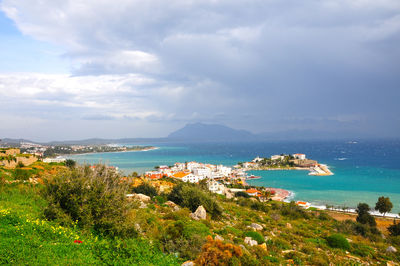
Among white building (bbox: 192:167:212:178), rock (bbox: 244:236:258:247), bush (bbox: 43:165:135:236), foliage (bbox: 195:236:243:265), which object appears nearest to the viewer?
foliage (bbox: 195:236:243:265)

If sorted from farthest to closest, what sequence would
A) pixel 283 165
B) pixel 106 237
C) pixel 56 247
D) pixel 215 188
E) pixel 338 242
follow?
pixel 283 165, pixel 215 188, pixel 338 242, pixel 106 237, pixel 56 247

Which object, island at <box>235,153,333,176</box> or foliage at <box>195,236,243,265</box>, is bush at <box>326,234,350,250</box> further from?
island at <box>235,153,333,176</box>

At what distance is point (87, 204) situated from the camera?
7438 millimetres

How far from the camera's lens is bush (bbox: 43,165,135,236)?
23.9ft

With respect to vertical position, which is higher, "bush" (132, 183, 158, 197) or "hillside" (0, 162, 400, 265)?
"hillside" (0, 162, 400, 265)

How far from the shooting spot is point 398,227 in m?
22.2

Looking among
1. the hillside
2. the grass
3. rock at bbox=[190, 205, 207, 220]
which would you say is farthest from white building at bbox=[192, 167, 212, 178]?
the grass

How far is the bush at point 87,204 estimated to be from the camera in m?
7.27

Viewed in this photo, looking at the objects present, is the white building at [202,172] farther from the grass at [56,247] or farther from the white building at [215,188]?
the grass at [56,247]

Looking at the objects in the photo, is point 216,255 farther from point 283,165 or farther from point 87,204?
point 283,165

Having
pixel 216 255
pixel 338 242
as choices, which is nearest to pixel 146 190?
pixel 338 242

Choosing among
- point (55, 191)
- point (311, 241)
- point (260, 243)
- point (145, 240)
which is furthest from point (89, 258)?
point (311, 241)

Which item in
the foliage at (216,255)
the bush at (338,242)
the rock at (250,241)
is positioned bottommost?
the bush at (338,242)

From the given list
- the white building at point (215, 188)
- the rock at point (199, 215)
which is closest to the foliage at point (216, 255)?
the rock at point (199, 215)
